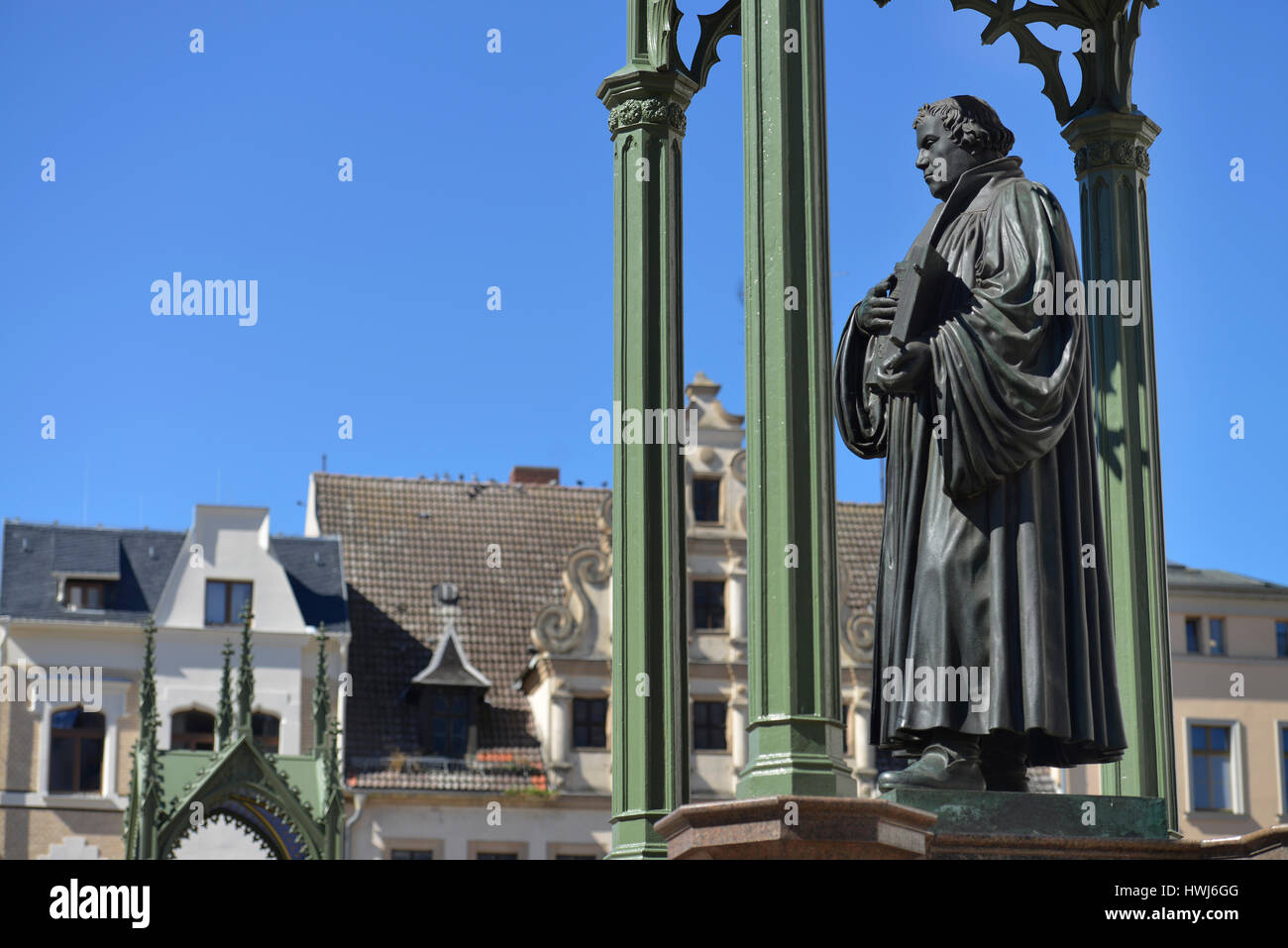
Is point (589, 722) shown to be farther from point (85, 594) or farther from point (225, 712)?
point (85, 594)

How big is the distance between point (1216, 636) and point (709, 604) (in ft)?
37.4

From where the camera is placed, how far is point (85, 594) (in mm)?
47062

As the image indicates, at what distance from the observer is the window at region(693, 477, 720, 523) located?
4853cm

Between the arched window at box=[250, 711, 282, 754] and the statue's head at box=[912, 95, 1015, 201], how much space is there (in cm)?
3808

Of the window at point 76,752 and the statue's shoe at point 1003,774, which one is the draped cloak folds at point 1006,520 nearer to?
the statue's shoe at point 1003,774

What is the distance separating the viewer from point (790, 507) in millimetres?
8773

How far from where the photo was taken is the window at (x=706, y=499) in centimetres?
4853

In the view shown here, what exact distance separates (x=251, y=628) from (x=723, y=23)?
37.0 m

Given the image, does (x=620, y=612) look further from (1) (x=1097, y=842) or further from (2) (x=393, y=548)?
(2) (x=393, y=548)

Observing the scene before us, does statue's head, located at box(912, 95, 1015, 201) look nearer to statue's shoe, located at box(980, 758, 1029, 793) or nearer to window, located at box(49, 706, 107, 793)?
statue's shoe, located at box(980, 758, 1029, 793)

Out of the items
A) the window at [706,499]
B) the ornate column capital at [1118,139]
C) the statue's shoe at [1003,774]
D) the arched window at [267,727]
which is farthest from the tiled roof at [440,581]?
the statue's shoe at [1003,774]

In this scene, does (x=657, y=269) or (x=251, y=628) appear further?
(x=251, y=628)
